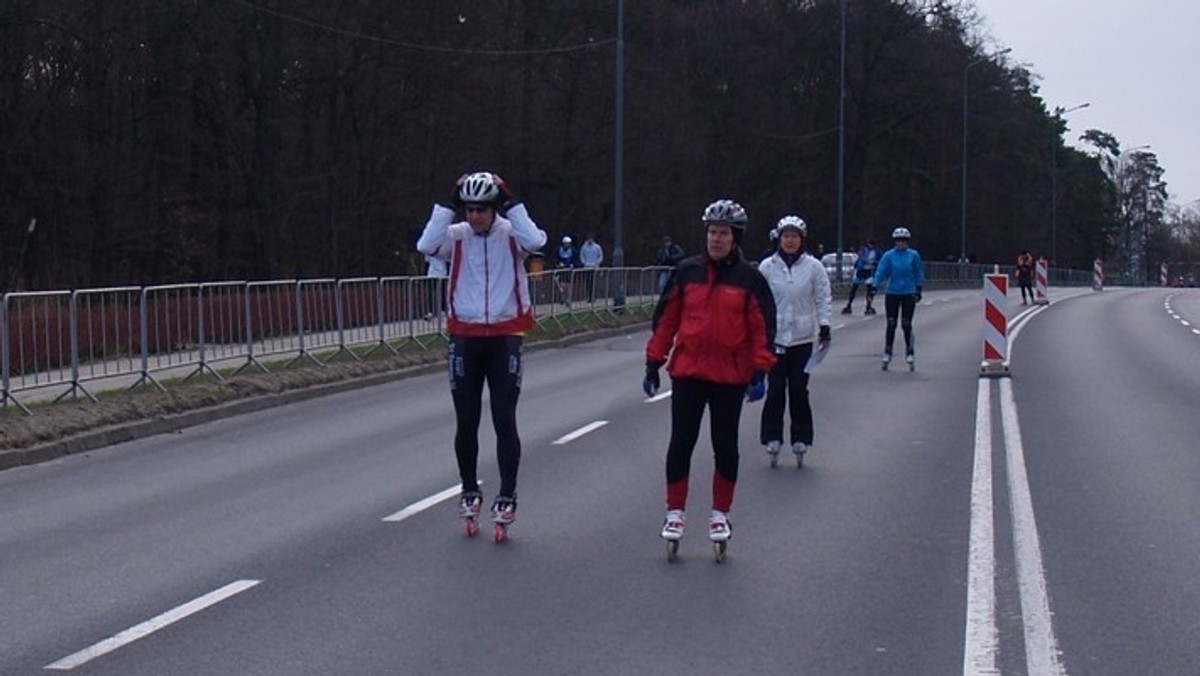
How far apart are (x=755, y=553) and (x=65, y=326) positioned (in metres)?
9.26

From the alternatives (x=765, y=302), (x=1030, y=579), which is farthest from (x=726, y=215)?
(x=1030, y=579)

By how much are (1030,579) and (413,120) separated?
142 feet

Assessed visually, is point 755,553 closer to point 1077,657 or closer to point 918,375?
point 1077,657

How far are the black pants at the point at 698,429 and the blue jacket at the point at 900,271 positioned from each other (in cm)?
1268

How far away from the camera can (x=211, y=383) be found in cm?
1889

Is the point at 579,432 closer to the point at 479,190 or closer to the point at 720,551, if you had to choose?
the point at 479,190

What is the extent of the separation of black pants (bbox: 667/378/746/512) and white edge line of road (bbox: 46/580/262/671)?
219cm

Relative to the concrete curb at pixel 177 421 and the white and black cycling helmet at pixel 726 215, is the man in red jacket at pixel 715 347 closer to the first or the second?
the white and black cycling helmet at pixel 726 215

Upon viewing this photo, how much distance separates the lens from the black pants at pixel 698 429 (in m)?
9.29

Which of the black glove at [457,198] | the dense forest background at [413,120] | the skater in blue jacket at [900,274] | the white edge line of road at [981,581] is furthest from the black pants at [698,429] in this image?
the dense forest background at [413,120]

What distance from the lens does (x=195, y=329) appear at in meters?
19.6

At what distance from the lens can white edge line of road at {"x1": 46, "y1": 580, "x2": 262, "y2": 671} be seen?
7289 millimetres

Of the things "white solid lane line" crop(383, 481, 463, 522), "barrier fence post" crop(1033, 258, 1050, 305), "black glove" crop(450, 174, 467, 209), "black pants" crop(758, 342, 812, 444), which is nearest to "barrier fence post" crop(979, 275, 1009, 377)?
"black pants" crop(758, 342, 812, 444)

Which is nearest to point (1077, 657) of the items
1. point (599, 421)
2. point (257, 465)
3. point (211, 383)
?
point (257, 465)
